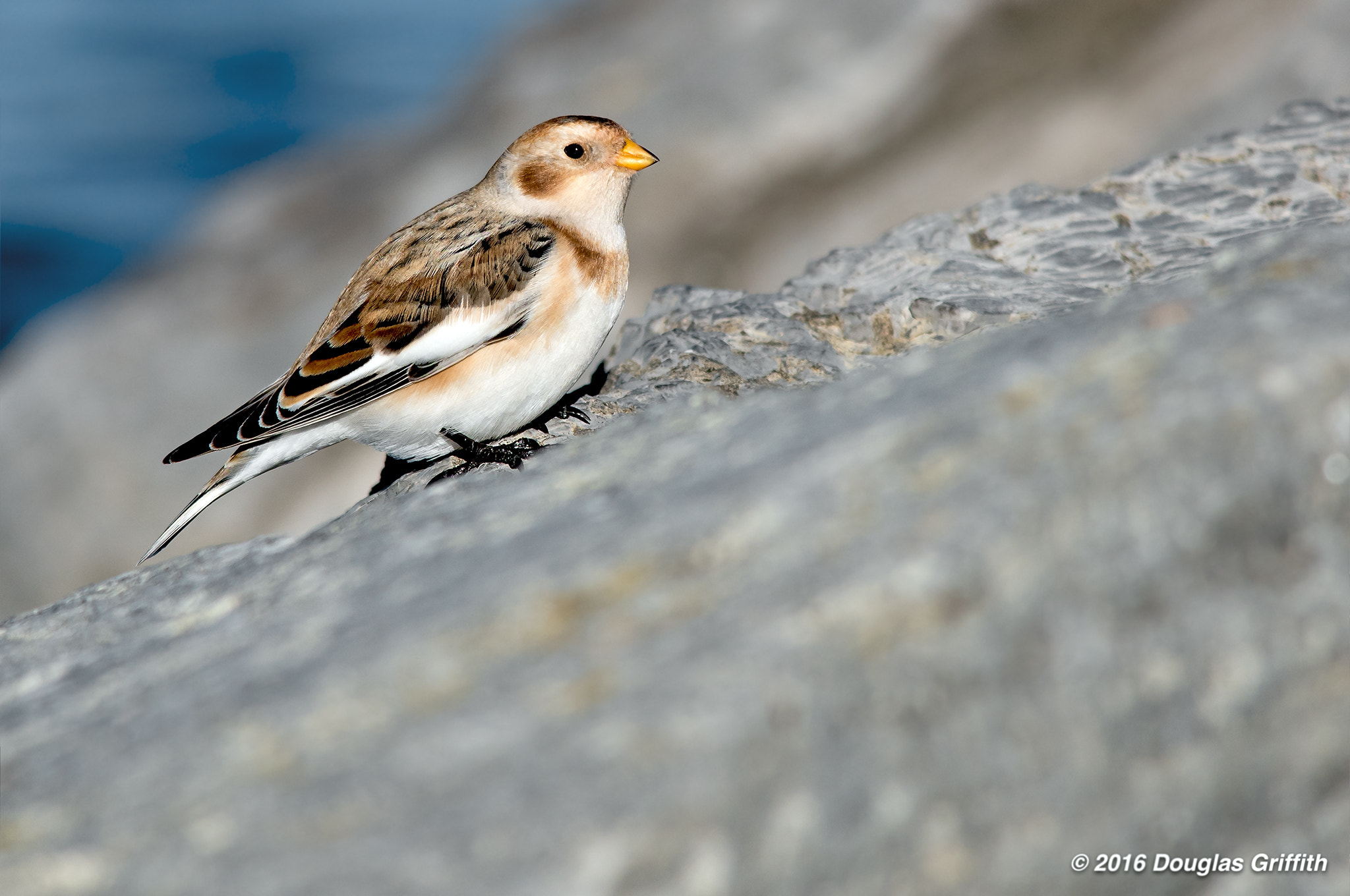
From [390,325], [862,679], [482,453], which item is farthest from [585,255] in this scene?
[862,679]

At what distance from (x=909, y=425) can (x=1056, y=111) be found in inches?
322

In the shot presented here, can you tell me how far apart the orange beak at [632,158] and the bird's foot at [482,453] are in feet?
4.20

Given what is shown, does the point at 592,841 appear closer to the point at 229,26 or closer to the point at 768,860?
the point at 768,860

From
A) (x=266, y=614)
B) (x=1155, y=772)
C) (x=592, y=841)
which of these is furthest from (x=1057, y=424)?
(x=266, y=614)

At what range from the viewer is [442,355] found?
412cm

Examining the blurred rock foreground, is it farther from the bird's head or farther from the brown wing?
the bird's head

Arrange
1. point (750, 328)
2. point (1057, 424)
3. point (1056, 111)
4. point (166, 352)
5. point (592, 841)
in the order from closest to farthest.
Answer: point (592, 841)
point (1057, 424)
point (750, 328)
point (1056, 111)
point (166, 352)

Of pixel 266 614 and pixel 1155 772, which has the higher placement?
pixel 266 614

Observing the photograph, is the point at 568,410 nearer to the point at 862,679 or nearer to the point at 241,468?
the point at 241,468

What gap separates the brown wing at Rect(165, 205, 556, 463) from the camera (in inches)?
161

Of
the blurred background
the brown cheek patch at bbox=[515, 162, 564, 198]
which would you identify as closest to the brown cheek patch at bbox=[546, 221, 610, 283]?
the brown cheek patch at bbox=[515, 162, 564, 198]

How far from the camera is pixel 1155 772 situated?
2158 millimetres

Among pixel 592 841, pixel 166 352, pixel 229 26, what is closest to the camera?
pixel 592 841

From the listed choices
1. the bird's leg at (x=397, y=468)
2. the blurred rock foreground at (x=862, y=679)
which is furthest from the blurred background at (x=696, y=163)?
the blurred rock foreground at (x=862, y=679)
